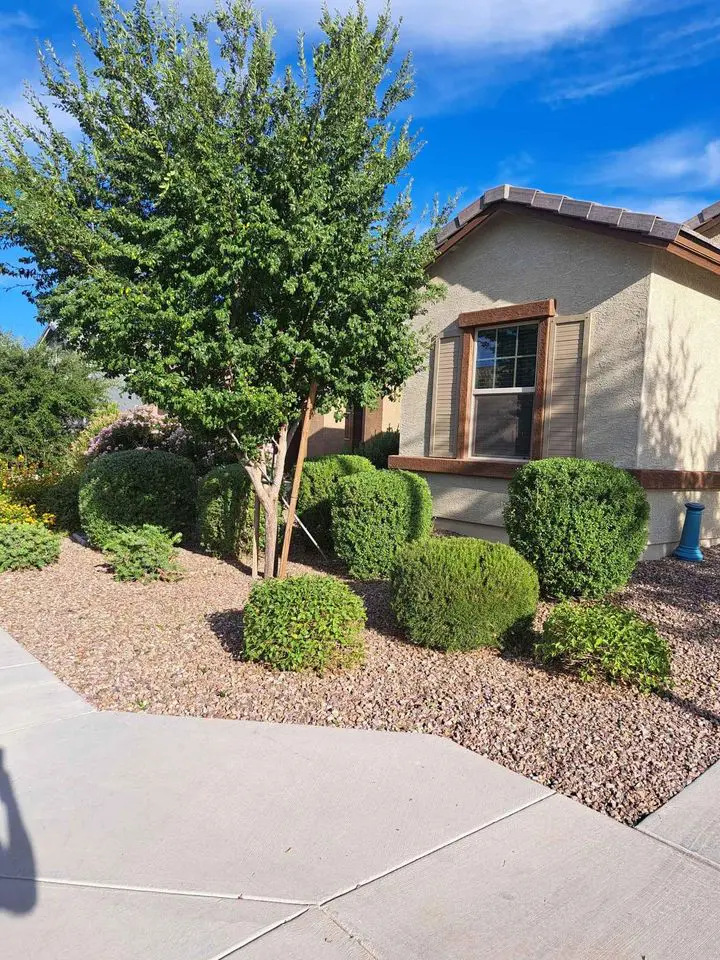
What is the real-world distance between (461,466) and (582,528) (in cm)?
294

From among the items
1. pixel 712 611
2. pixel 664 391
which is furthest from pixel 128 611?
pixel 664 391

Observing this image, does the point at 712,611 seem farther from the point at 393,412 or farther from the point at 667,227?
the point at 393,412

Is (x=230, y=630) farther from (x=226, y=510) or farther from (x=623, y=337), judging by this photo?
(x=623, y=337)

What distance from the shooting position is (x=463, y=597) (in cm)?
459

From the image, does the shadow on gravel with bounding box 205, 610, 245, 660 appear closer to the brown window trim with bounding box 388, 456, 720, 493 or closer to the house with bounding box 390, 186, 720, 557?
the brown window trim with bounding box 388, 456, 720, 493

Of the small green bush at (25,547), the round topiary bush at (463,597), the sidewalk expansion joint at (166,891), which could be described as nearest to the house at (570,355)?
the round topiary bush at (463,597)

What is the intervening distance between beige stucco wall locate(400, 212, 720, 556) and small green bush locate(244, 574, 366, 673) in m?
4.16

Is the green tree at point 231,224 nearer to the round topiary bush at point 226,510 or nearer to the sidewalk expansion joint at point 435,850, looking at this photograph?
the round topiary bush at point 226,510

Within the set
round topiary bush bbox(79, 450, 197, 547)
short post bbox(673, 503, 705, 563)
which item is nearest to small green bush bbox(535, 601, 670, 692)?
short post bbox(673, 503, 705, 563)

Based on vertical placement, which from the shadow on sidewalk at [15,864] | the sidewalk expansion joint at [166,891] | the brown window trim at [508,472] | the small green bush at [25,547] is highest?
the brown window trim at [508,472]

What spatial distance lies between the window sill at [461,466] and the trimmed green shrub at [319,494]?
115cm

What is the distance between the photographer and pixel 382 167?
6363 millimetres

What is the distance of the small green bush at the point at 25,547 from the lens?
732 centimetres

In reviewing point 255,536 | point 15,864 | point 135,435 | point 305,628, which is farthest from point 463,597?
point 135,435
